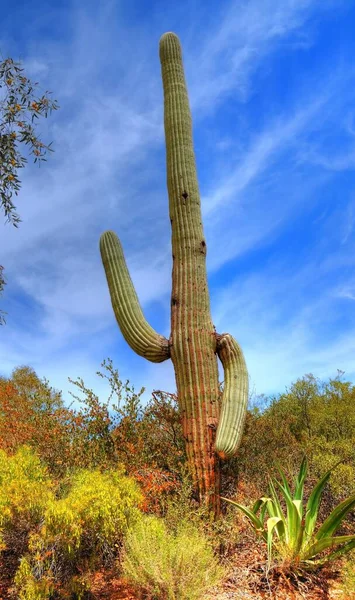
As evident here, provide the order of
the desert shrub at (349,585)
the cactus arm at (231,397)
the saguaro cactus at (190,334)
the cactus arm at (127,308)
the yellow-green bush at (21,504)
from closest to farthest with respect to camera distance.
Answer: the yellow-green bush at (21,504) < the desert shrub at (349,585) < the cactus arm at (231,397) < the saguaro cactus at (190,334) < the cactus arm at (127,308)

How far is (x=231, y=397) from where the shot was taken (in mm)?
6047

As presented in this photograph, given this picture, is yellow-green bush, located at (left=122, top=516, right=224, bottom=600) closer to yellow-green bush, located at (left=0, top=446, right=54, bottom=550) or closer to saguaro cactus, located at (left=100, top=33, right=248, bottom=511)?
A: yellow-green bush, located at (left=0, top=446, right=54, bottom=550)

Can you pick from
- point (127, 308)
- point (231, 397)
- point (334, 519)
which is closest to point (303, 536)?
point (334, 519)

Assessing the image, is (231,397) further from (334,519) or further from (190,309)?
(334,519)

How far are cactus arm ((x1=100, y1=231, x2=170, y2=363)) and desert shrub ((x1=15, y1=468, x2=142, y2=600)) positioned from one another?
235 cm

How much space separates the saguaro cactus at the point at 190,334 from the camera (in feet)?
19.1

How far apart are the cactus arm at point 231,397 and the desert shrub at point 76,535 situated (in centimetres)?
151

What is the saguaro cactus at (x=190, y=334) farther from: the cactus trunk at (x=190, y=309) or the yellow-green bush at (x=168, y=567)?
the yellow-green bush at (x=168, y=567)

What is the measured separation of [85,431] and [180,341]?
2.07 metres

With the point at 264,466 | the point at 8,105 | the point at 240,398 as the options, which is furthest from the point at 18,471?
the point at 8,105

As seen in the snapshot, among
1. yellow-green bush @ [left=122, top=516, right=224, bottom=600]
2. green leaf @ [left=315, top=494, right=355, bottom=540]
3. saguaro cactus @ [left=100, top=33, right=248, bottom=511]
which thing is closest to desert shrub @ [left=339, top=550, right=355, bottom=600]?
green leaf @ [left=315, top=494, right=355, bottom=540]

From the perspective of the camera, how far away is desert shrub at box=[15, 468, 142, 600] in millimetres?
3660

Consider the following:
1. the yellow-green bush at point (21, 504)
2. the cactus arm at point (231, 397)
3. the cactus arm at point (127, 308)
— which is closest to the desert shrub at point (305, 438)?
the cactus arm at point (231, 397)

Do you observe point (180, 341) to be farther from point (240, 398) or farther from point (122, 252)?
point (122, 252)
